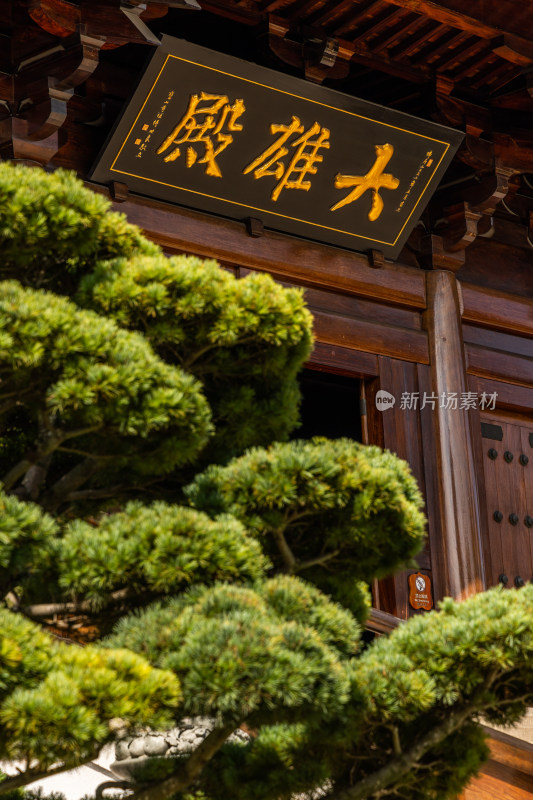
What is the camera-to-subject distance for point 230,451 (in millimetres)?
3676

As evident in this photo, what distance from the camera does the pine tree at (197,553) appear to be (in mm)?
2943

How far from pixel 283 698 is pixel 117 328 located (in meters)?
1.11

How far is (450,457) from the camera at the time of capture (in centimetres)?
711

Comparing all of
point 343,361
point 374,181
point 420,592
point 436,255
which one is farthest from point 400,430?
point 374,181

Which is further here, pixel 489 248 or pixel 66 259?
pixel 489 248

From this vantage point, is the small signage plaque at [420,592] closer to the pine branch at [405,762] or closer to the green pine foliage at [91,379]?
the pine branch at [405,762]

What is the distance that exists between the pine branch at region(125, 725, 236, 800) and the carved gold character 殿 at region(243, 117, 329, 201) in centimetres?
388

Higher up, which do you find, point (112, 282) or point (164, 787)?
point (112, 282)

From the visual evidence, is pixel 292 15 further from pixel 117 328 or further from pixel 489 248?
pixel 117 328

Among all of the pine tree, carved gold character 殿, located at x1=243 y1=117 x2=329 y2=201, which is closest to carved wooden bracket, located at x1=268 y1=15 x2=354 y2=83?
carved gold character 殿, located at x1=243 y1=117 x2=329 y2=201

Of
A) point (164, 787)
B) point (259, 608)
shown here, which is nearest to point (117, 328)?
point (259, 608)

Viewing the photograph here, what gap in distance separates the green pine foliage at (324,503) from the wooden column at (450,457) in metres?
3.33

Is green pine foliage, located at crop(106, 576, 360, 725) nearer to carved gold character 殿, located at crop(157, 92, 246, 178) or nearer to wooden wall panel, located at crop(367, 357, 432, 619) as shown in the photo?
carved gold character 殿, located at crop(157, 92, 246, 178)

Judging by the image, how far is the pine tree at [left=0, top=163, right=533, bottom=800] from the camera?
294 cm
